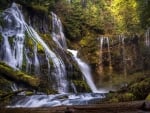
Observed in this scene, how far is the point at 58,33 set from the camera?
32562 millimetres

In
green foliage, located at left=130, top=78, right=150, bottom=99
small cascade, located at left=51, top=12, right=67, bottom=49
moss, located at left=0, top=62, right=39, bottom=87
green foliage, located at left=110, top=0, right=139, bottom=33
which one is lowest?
green foliage, located at left=130, top=78, right=150, bottom=99

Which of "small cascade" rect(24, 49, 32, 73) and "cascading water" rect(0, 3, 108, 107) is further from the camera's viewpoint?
"cascading water" rect(0, 3, 108, 107)

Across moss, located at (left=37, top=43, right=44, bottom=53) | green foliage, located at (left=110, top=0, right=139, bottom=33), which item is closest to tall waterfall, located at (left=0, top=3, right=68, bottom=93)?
moss, located at (left=37, top=43, right=44, bottom=53)

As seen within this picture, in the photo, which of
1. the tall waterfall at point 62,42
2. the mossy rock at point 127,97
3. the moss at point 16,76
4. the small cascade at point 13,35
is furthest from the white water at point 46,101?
the tall waterfall at point 62,42

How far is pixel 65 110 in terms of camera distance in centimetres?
813

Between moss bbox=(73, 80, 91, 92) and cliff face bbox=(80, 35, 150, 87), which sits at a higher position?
cliff face bbox=(80, 35, 150, 87)

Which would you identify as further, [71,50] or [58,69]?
[71,50]

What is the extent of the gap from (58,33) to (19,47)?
7.92 meters

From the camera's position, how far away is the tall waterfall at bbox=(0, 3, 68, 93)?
2442 centimetres

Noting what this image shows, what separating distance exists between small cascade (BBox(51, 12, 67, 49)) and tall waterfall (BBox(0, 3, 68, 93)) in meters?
3.41

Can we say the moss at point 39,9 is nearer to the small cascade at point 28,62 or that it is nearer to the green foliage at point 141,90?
the small cascade at point 28,62

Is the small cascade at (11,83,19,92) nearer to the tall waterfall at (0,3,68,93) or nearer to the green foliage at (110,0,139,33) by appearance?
the tall waterfall at (0,3,68,93)

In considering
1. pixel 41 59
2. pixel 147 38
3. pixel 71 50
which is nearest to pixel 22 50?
pixel 41 59

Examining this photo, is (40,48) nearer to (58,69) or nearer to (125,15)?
(58,69)
